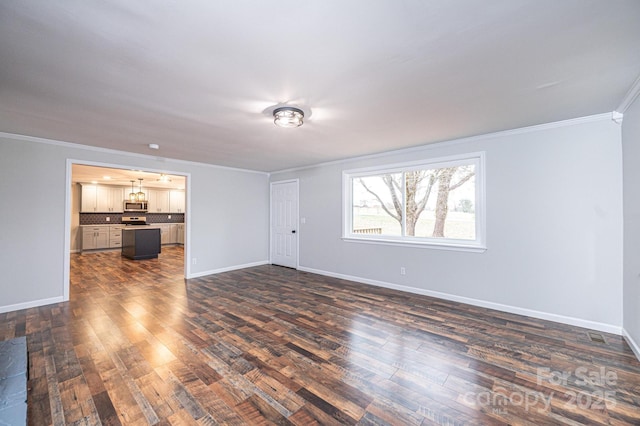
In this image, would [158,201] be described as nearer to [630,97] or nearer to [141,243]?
[141,243]

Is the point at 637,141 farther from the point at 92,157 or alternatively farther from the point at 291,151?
the point at 92,157

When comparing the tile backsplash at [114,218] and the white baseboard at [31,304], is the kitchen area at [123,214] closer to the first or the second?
the tile backsplash at [114,218]

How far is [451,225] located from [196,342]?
374 cm

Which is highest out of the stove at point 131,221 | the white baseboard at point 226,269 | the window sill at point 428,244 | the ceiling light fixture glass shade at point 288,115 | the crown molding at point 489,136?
the crown molding at point 489,136

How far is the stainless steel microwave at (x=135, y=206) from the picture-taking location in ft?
31.8

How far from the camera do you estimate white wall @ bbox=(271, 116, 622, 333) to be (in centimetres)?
296

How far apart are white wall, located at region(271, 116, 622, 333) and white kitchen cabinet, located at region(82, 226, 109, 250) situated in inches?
393

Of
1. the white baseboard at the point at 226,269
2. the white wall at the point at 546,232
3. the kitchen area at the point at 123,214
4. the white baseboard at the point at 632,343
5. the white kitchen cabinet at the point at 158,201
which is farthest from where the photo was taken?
the white kitchen cabinet at the point at 158,201

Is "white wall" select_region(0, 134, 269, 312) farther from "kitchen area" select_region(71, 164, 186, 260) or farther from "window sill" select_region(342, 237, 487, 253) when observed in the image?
"window sill" select_region(342, 237, 487, 253)

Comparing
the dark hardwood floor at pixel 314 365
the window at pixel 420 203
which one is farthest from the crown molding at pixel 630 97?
the dark hardwood floor at pixel 314 365

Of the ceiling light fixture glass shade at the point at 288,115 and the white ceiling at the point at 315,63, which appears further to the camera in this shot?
the ceiling light fixture glass shade at the point at 288,115

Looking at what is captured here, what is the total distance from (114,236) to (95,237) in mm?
530

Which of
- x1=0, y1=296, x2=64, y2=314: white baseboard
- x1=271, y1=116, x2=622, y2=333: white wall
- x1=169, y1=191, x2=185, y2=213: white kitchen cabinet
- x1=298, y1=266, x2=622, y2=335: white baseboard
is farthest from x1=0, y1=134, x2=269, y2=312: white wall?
x1=169, y1=191, x2=185, y2=213: white kitchen cabinet

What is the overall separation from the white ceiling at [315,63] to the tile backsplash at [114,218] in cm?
700
